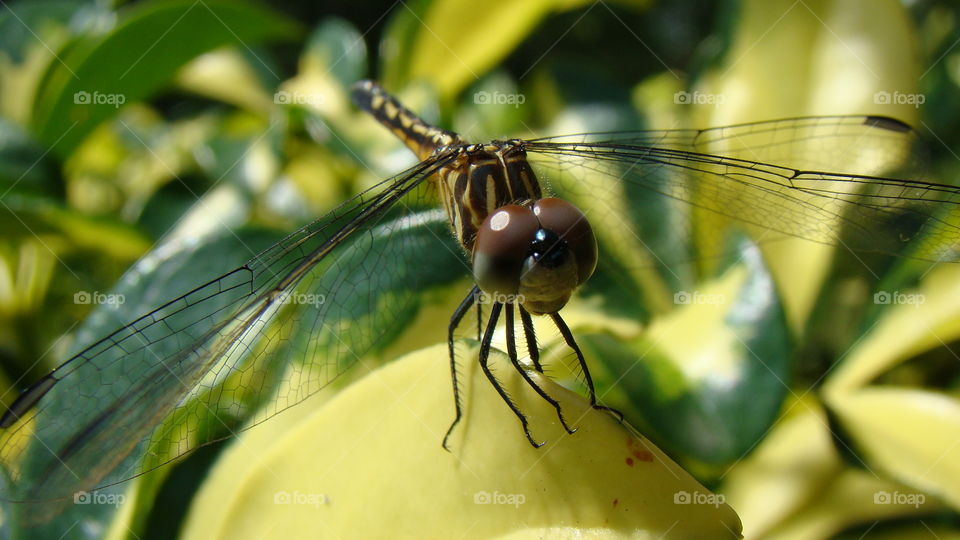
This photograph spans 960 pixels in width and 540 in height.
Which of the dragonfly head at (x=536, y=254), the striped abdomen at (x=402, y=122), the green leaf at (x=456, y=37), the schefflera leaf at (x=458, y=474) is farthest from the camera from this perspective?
the green leaf at (x=456, y=37)

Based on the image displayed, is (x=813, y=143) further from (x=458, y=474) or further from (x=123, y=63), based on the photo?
(x=123, y=63)

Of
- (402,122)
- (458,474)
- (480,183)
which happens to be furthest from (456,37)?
(458,474)

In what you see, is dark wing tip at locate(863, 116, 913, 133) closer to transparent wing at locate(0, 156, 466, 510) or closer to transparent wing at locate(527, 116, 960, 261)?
transparent wing at locate(527, 116, 960, 261)

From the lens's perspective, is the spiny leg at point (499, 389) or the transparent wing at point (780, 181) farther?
the transparent wing at point (780, 181)

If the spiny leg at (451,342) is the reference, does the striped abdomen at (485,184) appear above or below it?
above

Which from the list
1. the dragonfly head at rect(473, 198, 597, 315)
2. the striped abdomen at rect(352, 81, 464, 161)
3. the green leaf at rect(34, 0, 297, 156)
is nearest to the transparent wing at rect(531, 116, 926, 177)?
the striped abdomen at rect(352, 81, 464, 161)

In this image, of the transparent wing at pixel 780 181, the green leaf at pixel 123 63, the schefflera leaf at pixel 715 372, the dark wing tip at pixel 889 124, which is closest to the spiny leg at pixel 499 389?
the schefflera leaf at pixel 715 372

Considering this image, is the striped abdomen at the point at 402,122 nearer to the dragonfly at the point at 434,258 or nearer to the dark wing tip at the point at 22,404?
the dragonfly at the point at 434,258
